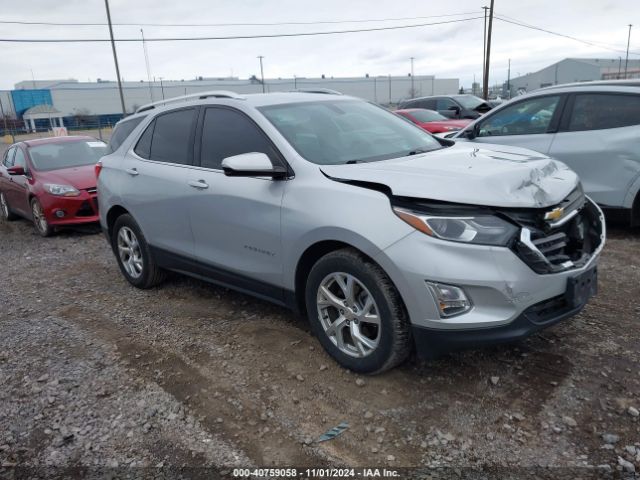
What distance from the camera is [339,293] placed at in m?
3.33

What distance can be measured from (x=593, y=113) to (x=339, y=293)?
433 cm

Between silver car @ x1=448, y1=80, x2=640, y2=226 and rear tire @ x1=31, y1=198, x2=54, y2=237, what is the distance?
6788mm

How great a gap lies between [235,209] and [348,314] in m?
1.20

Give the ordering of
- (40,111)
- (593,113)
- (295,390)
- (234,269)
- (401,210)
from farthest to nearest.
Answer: (40,111) < (593,113) < (234,269) < (295,390) < (401,210)

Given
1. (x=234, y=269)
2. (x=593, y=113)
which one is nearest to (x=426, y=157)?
(x=234, y=269)

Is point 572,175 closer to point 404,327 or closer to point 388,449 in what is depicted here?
point 404,327

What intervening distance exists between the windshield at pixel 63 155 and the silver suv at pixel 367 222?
4.77m

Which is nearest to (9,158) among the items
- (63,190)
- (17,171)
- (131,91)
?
(17,171)

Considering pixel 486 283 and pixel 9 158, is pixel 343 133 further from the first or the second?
pixel 9 158

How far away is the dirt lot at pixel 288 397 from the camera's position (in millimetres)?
2686

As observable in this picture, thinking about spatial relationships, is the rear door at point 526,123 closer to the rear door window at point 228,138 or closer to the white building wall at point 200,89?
the rear door window at point 228,138

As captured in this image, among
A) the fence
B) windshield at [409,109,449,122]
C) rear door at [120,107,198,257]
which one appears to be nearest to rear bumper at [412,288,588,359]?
rear door at [120,107,198,257]

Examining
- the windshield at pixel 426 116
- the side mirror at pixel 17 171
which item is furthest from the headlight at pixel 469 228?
the windshield at pixel 426 116

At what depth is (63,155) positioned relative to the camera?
8.93 m
